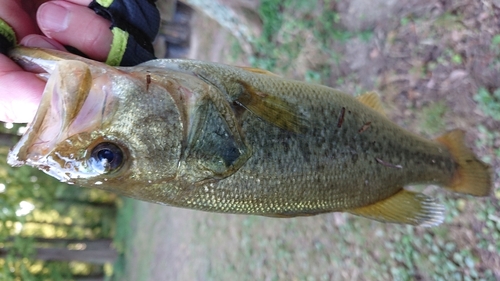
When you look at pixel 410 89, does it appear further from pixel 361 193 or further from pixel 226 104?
pixel 226 104

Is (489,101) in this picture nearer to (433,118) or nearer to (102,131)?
(433,118)

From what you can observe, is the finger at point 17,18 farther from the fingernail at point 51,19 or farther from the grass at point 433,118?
the grass at point 433,118

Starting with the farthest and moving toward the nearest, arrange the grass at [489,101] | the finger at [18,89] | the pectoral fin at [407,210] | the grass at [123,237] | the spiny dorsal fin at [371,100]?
the grass at [123,237]
the grass at [489,101]
the spiny dorsal fin at [371,100]
the pectoral fin at [407,210]
the finger at [18,89]

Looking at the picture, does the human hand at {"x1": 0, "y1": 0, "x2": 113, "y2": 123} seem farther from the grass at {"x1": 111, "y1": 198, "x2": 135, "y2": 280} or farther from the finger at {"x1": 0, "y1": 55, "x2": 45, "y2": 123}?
the grass at {"x1": 111, "y1": 198, "x2": 135, "y2": 280}

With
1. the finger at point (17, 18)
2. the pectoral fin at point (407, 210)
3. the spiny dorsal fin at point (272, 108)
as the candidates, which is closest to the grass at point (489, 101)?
the pectoral fin at point (407, 210)

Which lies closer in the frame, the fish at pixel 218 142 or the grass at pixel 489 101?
the fish at pixel 218 142

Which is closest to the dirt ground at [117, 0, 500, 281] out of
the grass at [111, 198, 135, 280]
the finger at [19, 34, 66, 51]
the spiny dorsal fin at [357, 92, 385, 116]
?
the spiny dorsal fin at [357, 92, 385, 116]

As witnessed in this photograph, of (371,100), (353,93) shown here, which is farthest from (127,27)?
(353,93)
